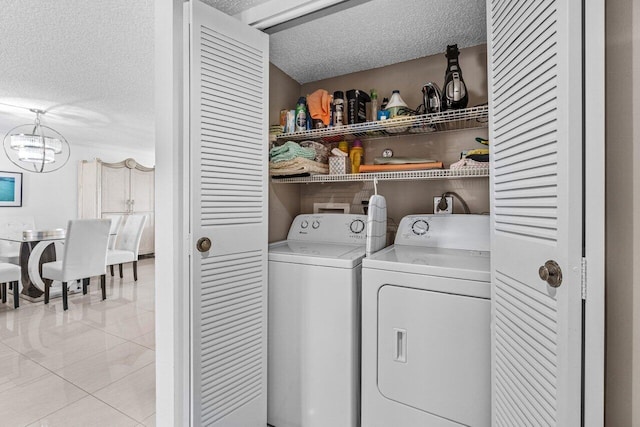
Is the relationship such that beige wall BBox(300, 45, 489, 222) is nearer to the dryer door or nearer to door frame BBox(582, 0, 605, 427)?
the dryer door

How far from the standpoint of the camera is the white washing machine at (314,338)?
1.45 m

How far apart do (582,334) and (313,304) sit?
40.5 inches

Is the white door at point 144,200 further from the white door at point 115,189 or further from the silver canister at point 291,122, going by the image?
the silver canister at point 291,122

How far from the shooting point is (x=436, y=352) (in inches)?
50.8

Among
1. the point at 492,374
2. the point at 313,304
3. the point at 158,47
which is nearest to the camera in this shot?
the point at 492,374

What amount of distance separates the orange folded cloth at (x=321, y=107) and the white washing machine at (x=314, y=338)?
2.85 ft

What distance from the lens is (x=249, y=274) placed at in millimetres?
1548

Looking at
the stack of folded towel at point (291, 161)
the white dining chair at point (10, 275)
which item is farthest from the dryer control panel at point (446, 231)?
the white dining chair at point (10, 275)

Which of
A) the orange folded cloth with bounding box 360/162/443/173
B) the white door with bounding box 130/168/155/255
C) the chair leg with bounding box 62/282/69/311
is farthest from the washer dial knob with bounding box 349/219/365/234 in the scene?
the white door with bounding box 130/168/155/255

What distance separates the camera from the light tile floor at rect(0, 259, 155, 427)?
69.7 inches

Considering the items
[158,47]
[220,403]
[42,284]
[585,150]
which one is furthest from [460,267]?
[42,284]

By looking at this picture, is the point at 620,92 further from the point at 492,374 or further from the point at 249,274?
the point at 249,274

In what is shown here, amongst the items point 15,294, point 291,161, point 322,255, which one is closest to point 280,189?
point 291,161

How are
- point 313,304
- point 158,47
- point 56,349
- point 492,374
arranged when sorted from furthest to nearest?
point 56,349 < point 313,304 < point 158,47 < point 492,374
